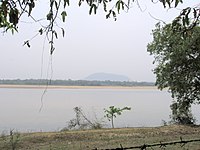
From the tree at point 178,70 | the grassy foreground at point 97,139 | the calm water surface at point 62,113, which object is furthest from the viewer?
the calm water surface at point 62,113

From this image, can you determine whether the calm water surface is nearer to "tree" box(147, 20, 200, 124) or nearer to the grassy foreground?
the grassy foreground

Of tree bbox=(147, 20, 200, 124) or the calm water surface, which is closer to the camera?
tree bbox=(147, 20, 200, 124)

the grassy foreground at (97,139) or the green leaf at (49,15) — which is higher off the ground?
the green leaf at (49,15)

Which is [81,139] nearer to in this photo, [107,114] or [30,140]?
[30,140]

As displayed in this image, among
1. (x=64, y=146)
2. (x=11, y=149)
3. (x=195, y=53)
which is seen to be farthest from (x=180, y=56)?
(x=11, y=149)

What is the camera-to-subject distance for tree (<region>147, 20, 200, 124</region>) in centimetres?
1703

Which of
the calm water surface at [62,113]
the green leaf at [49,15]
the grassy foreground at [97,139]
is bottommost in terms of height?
the calm water surface at [62,113]

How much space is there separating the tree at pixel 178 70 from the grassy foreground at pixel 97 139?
8.08 ft

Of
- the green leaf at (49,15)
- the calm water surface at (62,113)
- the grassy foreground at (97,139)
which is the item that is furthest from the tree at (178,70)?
the green leaf at (49,15)

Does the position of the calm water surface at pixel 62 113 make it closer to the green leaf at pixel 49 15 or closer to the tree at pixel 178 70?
the tree at pixel 178 70

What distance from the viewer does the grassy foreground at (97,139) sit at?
36.9ft

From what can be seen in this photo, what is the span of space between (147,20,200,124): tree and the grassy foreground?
2463mm

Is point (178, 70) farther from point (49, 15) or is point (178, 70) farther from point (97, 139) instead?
point (49, 15)

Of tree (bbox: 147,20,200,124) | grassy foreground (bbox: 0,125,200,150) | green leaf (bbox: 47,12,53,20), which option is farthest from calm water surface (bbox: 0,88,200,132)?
green leaf (bbox: 47,12,53,20)
